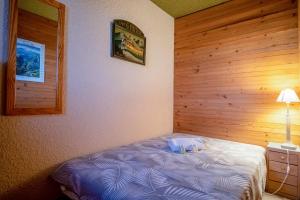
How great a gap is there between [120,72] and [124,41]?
377 mm

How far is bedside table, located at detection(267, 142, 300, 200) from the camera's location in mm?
1826

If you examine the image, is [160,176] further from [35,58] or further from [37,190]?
[35,58]

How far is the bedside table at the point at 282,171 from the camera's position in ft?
5.99

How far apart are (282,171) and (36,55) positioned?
2.64 meters

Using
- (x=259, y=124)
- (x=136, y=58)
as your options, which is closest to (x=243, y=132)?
(x=259, y=124)

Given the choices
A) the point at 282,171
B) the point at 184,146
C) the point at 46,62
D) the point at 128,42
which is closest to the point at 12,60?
the point at 46,62

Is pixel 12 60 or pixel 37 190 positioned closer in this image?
pixel 12 60

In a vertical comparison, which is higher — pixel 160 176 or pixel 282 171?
pixel 160 176

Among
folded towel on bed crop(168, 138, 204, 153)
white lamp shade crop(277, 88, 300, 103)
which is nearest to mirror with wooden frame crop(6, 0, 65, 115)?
folded towel on bed crop(168, 138, 204, 153)

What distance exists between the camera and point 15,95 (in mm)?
1290

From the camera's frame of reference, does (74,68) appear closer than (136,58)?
Yes

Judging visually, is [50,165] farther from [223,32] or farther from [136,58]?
[223,32]

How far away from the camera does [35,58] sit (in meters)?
1.41

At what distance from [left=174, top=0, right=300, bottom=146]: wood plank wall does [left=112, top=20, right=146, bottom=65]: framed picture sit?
2.97ft
